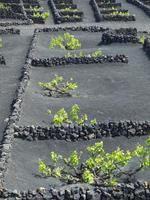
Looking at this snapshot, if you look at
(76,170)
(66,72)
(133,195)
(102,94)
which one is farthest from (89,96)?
(133,195)

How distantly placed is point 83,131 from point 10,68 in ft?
44.8

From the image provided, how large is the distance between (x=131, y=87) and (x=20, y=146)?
11348 mm

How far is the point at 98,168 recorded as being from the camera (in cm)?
1822

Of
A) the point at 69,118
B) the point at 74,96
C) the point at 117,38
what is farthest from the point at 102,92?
the point at 117,38

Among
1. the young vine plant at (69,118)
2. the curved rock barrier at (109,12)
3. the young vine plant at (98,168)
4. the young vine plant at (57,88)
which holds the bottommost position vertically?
the curved rock barrier at (109,12)

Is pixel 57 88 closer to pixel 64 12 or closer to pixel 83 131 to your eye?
pixel 83 131

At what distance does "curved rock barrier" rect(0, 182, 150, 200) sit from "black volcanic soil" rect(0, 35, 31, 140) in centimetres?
710

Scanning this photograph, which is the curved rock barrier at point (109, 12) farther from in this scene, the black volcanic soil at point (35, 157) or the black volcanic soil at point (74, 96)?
the black volcanic soil at point (35, 157)

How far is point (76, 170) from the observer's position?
60.5ft

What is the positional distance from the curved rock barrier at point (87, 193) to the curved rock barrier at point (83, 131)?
5.23 metres

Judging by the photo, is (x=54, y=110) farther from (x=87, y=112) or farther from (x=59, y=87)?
(x=59, y=87)

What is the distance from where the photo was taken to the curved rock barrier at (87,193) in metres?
15.7

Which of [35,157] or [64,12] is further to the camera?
[64,12]


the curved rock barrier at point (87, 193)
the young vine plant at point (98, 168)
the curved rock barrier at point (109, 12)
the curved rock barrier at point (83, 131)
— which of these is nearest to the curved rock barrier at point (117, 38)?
the curved rock barrier at point (109, 12)
